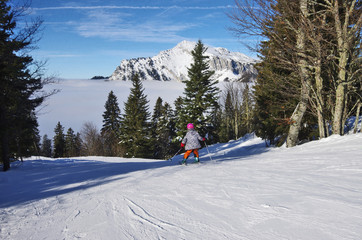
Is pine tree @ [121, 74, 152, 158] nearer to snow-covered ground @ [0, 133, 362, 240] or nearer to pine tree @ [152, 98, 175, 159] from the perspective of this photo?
pine tree @ [152, 98, 175, 159]

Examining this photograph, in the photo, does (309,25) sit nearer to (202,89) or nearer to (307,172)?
(307,172)

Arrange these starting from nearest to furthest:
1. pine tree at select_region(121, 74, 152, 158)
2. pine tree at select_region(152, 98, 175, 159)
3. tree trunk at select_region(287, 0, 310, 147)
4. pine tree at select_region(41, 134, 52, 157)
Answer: tree trunk at select_region(287, 0, 310, 147)
pine tree at select_region(121, 74, 152, 158)
pine tree at select_region(152, 98, 175, 159)
pine tree at select_region(41, 134, 52, 157)

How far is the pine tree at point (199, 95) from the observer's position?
27.1m

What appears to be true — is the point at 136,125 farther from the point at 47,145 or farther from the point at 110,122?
the point at 47,145

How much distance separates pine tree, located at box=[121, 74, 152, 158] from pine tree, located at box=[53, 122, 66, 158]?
3226cm

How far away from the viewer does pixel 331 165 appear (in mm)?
5480

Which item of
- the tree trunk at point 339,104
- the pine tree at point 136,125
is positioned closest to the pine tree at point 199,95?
the pine tree at point 136,125

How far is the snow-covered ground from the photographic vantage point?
271 centimetres

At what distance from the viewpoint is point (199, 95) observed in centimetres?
2706

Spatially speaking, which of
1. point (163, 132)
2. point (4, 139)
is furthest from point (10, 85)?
point (163, 132)

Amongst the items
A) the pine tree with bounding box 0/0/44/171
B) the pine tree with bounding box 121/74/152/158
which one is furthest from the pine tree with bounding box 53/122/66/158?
the pine tree with bounding box 0/0/44/171

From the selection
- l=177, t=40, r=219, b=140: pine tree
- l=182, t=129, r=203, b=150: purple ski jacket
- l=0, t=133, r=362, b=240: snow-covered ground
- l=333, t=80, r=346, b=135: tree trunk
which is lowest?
l=0, t=133, r=362, b=240: snow-covered ground

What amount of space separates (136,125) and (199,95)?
13009 mm

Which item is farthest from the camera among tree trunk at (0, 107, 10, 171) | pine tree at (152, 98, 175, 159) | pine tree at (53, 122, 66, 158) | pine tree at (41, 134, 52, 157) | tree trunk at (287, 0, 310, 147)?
pine tree at (41, 134, 52, 157)
